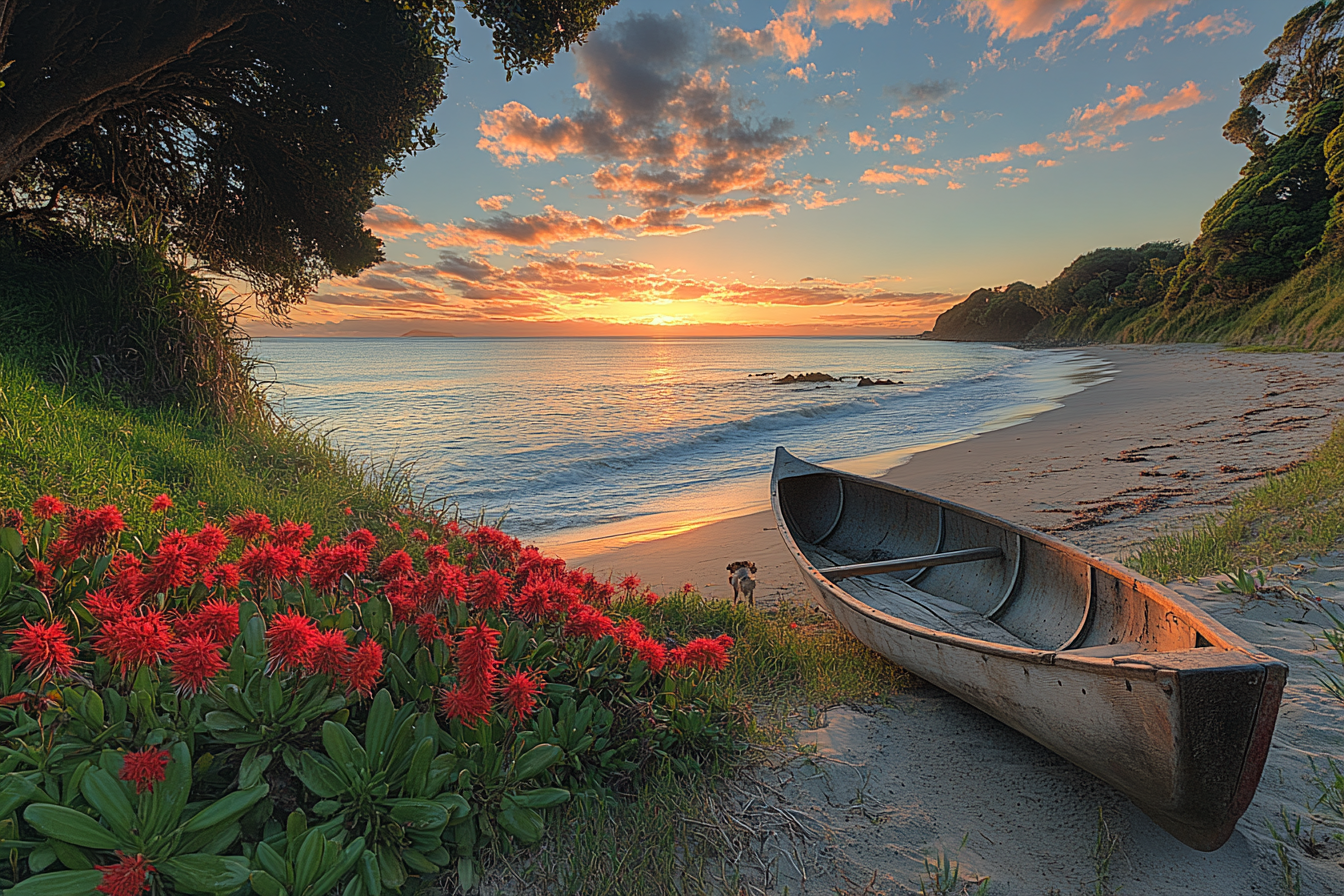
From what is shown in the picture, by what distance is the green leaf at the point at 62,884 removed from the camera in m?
1.36

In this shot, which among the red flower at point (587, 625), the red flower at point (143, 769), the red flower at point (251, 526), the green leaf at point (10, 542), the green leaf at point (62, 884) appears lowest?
the green leaf at point (62, 884)

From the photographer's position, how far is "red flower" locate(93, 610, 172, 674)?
1.67 m

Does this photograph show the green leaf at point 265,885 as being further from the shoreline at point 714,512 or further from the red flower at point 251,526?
the shoreline at point 714,512

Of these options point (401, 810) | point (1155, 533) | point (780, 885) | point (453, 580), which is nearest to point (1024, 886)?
point (780, 885)

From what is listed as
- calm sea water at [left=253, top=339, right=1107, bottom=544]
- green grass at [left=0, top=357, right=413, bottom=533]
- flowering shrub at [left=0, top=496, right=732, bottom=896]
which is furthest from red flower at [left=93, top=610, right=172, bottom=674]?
calm sea water at [left=253, top=339, right=1107, bottom=544]

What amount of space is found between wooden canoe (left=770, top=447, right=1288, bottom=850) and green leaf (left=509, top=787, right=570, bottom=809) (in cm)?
180

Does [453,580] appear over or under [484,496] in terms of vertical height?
over

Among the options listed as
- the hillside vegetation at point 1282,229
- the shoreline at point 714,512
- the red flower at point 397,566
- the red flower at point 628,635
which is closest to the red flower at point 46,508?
the red flower at point 397,566

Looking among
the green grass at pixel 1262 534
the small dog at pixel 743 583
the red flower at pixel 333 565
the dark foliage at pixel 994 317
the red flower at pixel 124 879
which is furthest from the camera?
the dark foliage at pixel 994 317

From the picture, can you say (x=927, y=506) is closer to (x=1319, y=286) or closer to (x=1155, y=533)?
(x=1155, y=533)

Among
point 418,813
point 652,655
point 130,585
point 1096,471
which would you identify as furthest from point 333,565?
point 1096,471

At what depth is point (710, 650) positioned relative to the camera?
2627 mm

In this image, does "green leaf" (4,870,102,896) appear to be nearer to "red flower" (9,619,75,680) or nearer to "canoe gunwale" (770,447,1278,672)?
"red flower" (9,619,75,680)

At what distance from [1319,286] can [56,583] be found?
125ft
